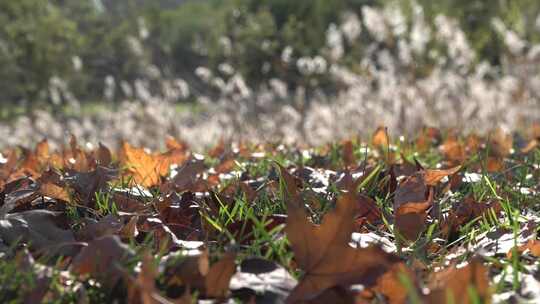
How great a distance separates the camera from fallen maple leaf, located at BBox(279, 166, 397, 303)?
954 millimetres

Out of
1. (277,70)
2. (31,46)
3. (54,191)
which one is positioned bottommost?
(54,191)

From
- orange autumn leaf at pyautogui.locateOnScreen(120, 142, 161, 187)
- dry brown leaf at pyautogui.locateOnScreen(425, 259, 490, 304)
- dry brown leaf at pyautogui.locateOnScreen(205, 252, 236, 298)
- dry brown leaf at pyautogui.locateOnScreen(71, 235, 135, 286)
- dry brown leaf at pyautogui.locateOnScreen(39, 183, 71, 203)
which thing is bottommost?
dry brown leaf at pyautogui.locateOnScreen(425, 259, 490, 304)

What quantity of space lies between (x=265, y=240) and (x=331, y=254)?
25 centimetres

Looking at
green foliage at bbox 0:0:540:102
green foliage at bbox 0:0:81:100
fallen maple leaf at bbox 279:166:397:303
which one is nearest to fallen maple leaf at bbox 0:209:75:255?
fallen maple leaf at bbox 279:166:397:303

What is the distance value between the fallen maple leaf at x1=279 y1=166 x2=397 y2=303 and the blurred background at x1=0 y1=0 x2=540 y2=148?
1.86 metres

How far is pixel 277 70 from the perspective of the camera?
52.3 ft

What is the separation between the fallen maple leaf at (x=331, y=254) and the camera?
95cm

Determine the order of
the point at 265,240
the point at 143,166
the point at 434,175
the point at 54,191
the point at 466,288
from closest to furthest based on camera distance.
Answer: the point at 466,288 < the point at 265,240 < the point at 54,191 < the point at 434,175 < the point at 143,166

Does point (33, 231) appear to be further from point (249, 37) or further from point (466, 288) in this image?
point (249, 37)

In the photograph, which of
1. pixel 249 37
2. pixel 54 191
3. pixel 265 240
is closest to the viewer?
pixel 265 240

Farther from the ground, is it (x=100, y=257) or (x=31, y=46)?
→ (x=31, y=46)

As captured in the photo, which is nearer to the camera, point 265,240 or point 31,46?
point 265,240

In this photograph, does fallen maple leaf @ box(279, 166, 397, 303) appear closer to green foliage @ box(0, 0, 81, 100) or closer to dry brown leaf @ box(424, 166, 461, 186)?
dry brown leaf @ box(424, 166, 461, 186)

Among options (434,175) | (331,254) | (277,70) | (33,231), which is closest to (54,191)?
(33,231)
